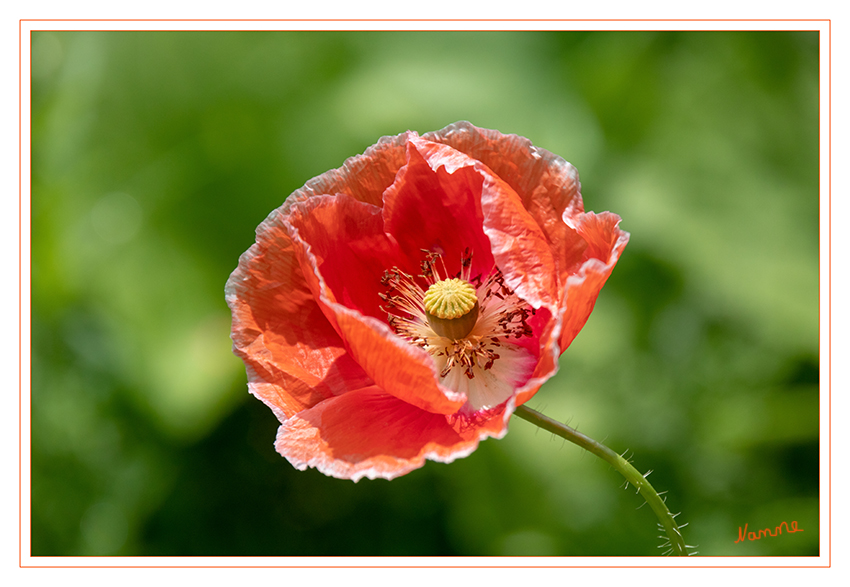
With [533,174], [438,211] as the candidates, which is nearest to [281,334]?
[438,211]

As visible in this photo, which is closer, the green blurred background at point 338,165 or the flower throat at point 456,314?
the flower throat at point 456,314

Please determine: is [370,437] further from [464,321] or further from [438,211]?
[438,211]

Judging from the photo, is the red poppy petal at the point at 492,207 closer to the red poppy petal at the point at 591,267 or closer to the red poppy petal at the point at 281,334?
the red poppy petal at the point at 591,267
